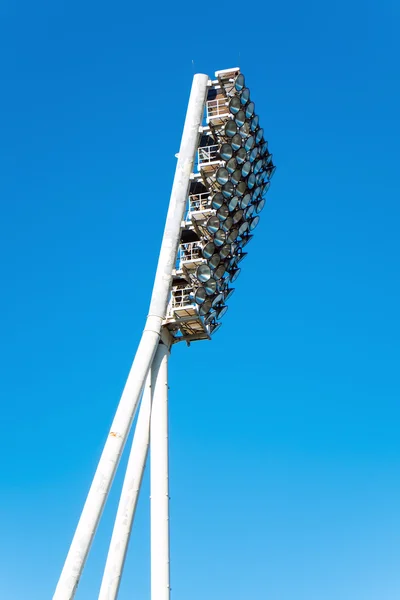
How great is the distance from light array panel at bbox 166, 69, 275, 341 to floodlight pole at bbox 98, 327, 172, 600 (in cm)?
197

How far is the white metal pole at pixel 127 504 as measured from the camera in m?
39.2

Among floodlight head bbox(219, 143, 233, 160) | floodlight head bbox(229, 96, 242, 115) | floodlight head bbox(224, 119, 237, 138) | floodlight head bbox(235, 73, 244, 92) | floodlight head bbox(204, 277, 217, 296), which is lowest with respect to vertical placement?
floodlight head bbox(204, 277, 217, 296)

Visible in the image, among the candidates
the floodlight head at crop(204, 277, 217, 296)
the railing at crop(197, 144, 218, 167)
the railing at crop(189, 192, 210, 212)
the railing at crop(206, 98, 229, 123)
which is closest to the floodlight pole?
the floodlight head at crop(204, 277, 217, 296)

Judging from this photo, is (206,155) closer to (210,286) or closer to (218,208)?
(218,208)

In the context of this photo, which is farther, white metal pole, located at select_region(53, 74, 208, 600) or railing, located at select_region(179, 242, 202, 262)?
railing, located at select_region(179, 242, 202, 262)

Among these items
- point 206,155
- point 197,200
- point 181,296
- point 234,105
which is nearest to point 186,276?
point 181,296

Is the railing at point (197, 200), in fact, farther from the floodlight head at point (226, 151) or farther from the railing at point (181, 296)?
the railing at point (181, 296)

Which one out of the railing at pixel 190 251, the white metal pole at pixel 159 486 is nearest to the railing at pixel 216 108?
the railing at pixel 190 251

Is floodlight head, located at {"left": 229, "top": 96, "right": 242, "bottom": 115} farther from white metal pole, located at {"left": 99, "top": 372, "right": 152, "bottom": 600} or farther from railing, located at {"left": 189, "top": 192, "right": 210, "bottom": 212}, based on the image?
white metal pole, located at {"left": 99, "top": 372, "right": 152, "bottom": 600}

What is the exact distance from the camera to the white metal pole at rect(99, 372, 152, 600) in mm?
39250

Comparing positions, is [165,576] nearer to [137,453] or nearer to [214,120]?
[137,453]

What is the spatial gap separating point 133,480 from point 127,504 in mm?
1035

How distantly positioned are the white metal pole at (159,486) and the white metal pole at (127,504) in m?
0.47

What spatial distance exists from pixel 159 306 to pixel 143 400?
4.30 metres
